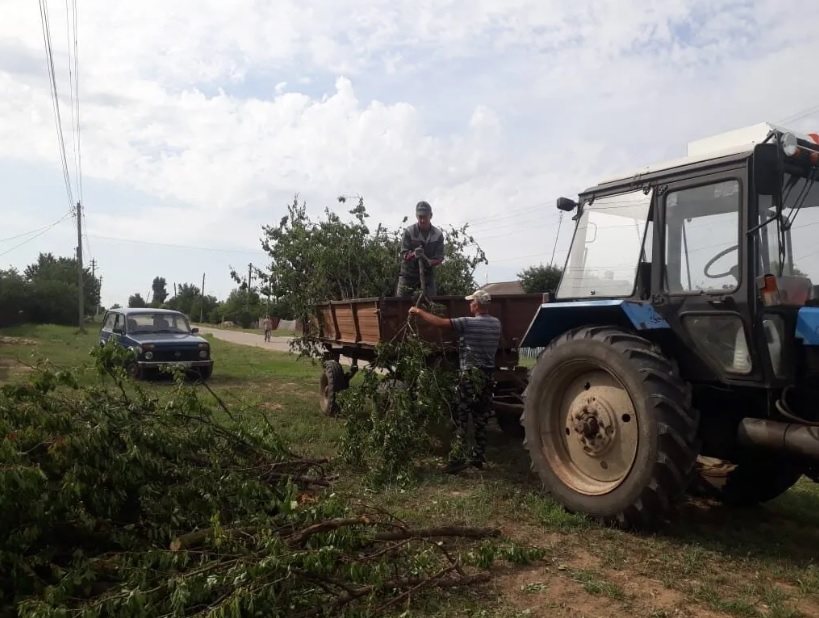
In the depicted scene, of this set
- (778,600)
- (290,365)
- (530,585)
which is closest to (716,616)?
(778,600)

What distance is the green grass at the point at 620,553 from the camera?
12.1 ft

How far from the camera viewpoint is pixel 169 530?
163 inches

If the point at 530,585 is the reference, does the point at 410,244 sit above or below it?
above

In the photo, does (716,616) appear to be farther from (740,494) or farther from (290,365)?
(290,365)

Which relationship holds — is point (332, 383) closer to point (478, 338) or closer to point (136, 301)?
point (478, 338)

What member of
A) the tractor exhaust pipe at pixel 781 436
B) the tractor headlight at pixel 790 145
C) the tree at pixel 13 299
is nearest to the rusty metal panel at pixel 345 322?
the tractor exhaust pipe at pixel 781 436

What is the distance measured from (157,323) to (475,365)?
10.8m

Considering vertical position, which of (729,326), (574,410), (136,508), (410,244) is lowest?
(136,508)

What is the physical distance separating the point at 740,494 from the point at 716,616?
7.07 ft

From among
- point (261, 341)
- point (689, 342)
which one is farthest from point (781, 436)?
point (261, 341)

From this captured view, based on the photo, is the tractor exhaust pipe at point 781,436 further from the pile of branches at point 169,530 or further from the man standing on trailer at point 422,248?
the man standing on trailer at point 422,248

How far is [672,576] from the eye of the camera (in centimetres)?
404

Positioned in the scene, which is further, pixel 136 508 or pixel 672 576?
pixel 136 508

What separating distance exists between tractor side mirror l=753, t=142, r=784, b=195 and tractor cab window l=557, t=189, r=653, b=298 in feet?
2.87
